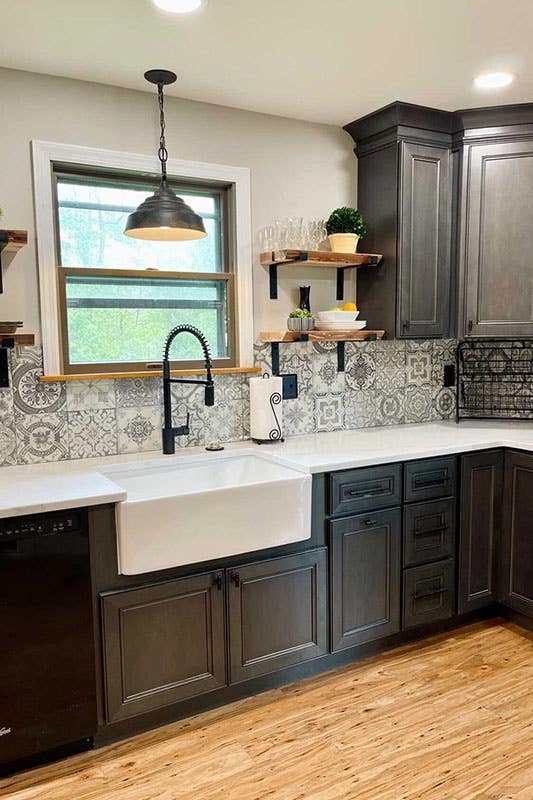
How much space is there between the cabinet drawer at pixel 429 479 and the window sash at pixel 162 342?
977mm

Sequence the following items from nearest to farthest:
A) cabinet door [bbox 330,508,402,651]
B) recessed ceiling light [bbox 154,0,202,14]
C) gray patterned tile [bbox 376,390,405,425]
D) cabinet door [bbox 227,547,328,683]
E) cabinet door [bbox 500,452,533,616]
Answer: recessed ceiling light [bbox 154,0,202,14] → cabinet door [bbox 227,547,328,683] → cabinet door [bbox 330,508,402,651] → cabinet door [bbox 500,452,533,616] → gray patterned tile [bbox 376,390,405,425]

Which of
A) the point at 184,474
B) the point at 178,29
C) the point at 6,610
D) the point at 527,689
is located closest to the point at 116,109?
the point at 178,29

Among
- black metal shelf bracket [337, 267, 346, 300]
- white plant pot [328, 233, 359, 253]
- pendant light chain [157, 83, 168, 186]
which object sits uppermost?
pendant light chain [157, 83, 168, 186]

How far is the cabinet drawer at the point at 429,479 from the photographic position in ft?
8.95

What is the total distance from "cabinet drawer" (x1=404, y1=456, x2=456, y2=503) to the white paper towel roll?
0.64m

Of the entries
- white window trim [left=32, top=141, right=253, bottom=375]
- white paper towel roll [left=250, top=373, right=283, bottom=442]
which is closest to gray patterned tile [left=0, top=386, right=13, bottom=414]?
white window trim [left=32, top=141, right=253, bottom=375]

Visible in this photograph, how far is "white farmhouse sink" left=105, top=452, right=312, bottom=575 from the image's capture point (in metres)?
2.10

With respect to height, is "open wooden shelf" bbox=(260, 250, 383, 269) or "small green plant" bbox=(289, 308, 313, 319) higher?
"open wooden shelf" bbox=(260, 250, 383, 269)

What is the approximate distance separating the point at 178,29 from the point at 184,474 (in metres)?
1.67

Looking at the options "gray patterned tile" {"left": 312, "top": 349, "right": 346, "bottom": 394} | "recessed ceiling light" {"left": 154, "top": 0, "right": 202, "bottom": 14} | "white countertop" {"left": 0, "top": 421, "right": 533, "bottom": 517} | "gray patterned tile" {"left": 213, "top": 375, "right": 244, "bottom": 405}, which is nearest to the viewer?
"recessed ceiling light" {"left": 154, "top": 0, "right": 202, "bottom": 14}

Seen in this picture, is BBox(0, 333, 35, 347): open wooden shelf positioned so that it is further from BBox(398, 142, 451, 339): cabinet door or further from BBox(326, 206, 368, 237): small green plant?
BBox(398, 142, 451, 339): cabinet door

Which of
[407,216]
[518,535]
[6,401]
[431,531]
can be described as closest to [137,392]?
[6,401]

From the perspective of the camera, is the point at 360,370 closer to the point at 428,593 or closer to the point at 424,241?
the point at 424,241

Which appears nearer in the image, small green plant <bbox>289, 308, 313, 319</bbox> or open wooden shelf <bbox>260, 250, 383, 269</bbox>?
open wooden shelf <bbox>260, 250, 383, 269</bbox>
